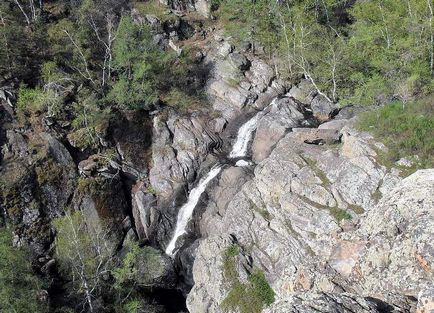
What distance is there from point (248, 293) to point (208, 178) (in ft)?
46.2

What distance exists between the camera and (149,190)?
37875mm

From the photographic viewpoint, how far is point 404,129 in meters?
24.9

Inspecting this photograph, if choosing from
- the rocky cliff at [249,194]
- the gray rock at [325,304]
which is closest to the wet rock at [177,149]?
the rocky cliff at [249,194]

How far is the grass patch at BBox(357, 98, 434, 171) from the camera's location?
23.3 meters

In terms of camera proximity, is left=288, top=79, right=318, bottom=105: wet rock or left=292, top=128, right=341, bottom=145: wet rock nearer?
left=292, top=128, right=341, bottom=145: wet rock

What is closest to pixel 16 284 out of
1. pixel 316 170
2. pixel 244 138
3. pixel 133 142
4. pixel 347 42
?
pixel 316 170

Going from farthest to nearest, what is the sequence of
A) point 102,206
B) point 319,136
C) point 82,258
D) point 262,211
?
point 102,206 < point 319,136 < point 262,211 < point 82,258

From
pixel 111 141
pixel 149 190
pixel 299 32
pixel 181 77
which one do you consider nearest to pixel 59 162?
pixel 111 141

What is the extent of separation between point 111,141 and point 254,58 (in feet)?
73.8

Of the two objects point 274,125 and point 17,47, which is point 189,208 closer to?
point 274,125

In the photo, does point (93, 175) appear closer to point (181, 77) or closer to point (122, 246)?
point (122, 246)

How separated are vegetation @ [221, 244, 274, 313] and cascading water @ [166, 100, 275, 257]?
29.1ft

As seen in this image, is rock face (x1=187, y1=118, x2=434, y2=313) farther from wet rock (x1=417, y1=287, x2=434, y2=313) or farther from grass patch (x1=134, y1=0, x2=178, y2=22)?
grass patch (x1=134, y1=0, x2=178, y2=22)

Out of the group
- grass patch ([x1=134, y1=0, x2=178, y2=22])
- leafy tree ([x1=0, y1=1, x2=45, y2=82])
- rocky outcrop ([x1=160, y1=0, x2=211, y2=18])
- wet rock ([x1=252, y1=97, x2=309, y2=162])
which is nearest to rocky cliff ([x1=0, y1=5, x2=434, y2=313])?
wet rock ([x1=252, y1=97, x2=309, y2=162])
